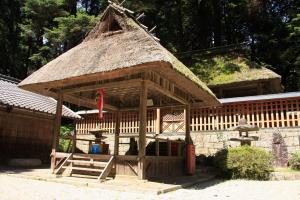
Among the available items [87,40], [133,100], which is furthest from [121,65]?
[133,100]

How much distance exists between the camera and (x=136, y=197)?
Result: 22.3 feet

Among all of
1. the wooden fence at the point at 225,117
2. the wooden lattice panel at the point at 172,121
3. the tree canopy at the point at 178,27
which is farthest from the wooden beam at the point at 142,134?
the tree canopy at the point at 178,27

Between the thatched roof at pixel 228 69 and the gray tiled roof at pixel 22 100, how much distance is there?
9.40 metres

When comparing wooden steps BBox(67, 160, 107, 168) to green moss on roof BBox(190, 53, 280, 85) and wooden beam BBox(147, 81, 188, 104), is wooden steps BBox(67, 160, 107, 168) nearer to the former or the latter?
wooden beam BBox(147, 81, 188, 104)

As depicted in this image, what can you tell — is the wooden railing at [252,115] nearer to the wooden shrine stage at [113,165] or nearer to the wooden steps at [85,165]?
the wooden shrine stage at [113,165]

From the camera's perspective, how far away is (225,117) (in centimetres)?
1592

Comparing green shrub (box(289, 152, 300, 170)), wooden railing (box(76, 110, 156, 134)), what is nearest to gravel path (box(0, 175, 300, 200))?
green shrub (box(289, 152, 300, 170))

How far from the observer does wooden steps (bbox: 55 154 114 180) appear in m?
9.48

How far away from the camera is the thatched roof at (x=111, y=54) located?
9047 millimetres

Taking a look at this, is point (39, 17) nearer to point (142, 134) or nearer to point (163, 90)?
point (163, 90)

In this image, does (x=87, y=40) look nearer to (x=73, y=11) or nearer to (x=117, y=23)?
(x=117, y=23)

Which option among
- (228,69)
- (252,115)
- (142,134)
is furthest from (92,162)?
(228,69)

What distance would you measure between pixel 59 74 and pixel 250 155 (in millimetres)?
7607

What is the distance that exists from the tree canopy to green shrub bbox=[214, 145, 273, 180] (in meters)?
10.6
